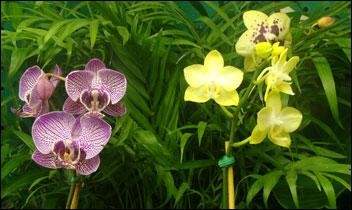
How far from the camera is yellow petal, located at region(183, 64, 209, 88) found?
0.79m

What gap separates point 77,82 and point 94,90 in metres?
0.02

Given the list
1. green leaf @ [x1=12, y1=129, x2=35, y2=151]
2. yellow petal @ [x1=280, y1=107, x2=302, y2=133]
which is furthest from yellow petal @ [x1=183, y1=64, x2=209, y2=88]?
green leaf @ [x1=12, y1=129, x2=35, y2=151]

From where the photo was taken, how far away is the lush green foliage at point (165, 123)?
1088 millimetres

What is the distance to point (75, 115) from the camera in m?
0.81

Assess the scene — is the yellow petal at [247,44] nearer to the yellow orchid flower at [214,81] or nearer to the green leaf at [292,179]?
the yellow orchid flower at [214,81]

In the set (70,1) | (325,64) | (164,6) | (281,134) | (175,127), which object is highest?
(70,1)

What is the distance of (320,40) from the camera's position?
46.6 inches

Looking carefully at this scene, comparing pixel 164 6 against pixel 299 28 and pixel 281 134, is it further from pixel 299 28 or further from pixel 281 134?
pixel 281 134

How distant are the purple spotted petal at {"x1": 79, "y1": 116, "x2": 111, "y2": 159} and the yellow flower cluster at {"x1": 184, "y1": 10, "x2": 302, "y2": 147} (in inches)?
4.0

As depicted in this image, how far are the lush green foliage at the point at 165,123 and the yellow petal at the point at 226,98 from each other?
27 centimetres

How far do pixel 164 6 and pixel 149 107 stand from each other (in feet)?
0.65

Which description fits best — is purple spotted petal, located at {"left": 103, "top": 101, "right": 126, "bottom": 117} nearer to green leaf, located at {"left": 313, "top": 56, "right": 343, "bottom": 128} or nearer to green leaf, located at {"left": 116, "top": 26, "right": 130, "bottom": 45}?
green leaf, located at {"left": 116, "top": 26, "right": 130, "bottom": 45}

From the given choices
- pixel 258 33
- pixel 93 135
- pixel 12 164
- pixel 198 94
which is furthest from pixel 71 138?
pixel 12 164

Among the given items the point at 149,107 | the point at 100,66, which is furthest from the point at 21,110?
the point at 149,107
